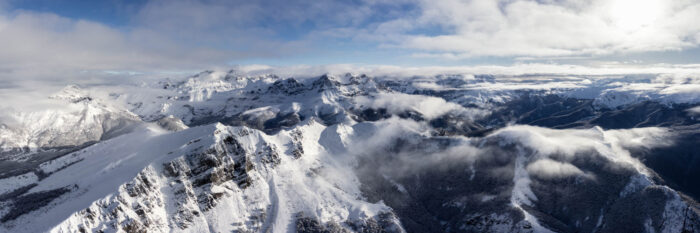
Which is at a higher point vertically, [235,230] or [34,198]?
[34,198]

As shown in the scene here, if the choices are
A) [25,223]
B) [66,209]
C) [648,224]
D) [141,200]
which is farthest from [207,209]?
[648,224]

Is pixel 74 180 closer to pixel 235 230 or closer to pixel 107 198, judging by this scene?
pixel 107 198

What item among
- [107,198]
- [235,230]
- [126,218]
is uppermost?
[107,198]

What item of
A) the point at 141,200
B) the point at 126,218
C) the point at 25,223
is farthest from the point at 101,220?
the point at 25,223

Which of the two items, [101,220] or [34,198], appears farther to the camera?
[34,198]

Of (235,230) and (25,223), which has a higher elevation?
(25,223)

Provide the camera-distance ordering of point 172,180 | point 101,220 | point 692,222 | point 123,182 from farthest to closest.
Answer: point 172,180 → point 692,222 → point 123,182 → point 101,220

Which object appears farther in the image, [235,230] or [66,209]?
[235,230]

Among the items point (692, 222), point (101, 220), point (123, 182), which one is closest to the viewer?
point (101, 220)

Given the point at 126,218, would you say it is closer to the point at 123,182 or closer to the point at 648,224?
the point at 123,182
